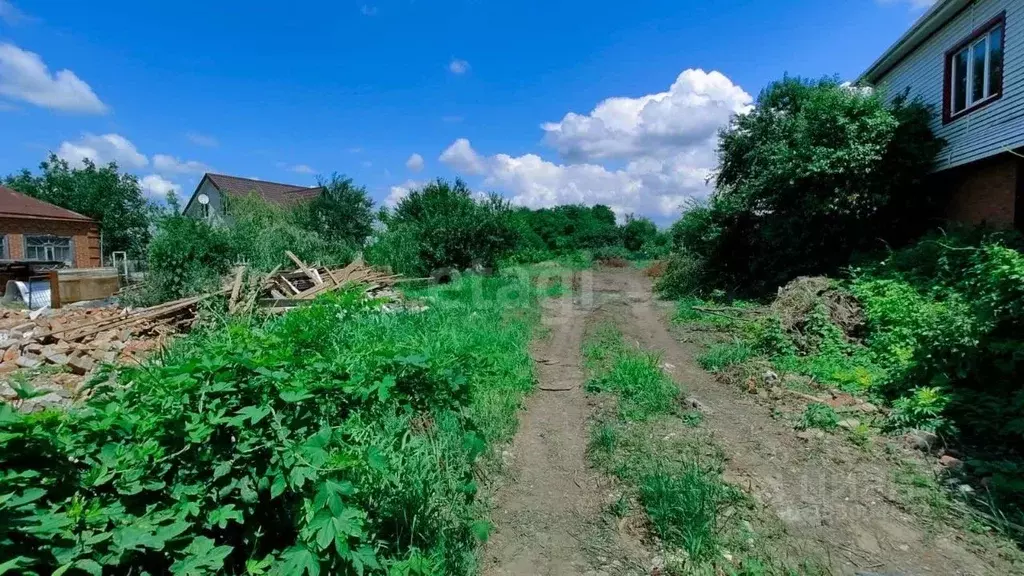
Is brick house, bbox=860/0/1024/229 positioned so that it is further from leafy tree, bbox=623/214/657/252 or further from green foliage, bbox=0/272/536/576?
leafy tree, bbox=623/214/657/252

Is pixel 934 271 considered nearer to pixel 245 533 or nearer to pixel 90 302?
pixel 245 533

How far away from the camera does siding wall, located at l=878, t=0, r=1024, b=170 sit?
322 inches

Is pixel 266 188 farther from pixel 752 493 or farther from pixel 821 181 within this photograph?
pixel 752 493

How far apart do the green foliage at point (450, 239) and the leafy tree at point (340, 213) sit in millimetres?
7976

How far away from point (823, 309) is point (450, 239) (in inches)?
461

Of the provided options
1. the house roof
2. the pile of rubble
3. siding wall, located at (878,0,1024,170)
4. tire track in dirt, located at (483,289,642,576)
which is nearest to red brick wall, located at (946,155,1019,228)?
siding wall, located at (878,0,1024,170)

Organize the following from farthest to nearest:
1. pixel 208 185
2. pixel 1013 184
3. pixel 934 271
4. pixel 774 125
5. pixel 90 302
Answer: pixel 208 185 < pixel 90 302 < pixel 774 125 < pixel 1013 184 < pixel 934 271

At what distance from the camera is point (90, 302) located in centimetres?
1516

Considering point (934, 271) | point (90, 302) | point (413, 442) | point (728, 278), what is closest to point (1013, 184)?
point (934, 271)

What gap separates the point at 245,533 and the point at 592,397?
161 inches

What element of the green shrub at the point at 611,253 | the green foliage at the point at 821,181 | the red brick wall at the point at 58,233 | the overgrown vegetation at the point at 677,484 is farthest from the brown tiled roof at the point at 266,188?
the overgrown vegetation at the point at 677,484

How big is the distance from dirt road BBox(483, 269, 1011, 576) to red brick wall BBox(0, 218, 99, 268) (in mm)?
28856

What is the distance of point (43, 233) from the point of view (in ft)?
77.5

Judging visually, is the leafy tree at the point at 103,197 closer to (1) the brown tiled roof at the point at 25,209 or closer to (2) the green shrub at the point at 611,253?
(1) the brown tiled roof at the point at 25,209
